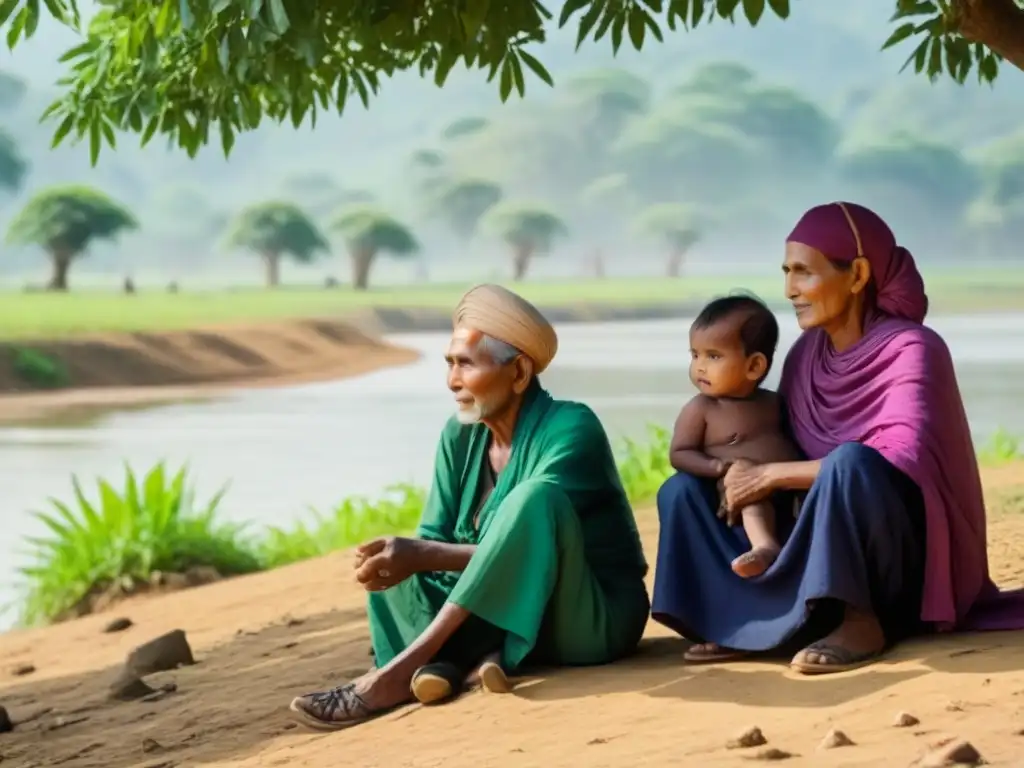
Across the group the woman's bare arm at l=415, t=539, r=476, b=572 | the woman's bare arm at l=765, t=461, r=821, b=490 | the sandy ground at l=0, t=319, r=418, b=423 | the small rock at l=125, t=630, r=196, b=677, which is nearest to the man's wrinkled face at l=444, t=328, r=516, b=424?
the woman's bare arm at l=415, t=539, r=476, b=572

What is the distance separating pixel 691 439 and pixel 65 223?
543 inches

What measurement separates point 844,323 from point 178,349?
38.3ft

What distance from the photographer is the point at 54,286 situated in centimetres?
1684

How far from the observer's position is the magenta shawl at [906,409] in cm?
407

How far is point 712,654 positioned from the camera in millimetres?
4320

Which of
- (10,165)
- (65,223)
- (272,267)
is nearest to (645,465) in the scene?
(272,267)

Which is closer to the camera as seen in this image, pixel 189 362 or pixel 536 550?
pixel 536 550

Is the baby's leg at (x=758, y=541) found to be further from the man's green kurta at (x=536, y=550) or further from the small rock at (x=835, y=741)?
the small rock at (x=835, y=741)

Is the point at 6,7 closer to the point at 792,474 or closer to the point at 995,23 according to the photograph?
the point at 792,474

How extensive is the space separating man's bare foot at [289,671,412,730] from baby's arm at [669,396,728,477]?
94cm

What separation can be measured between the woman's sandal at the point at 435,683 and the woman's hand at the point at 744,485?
0.85 meters

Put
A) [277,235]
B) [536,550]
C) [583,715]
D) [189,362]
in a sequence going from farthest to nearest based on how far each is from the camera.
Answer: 1. [277,235]
2. [189,362]
3. [536,550]
4. [583,715]

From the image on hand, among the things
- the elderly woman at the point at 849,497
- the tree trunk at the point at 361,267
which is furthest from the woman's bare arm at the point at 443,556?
the tree trunk at the point at 361,267

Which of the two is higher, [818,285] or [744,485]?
[818,285]
